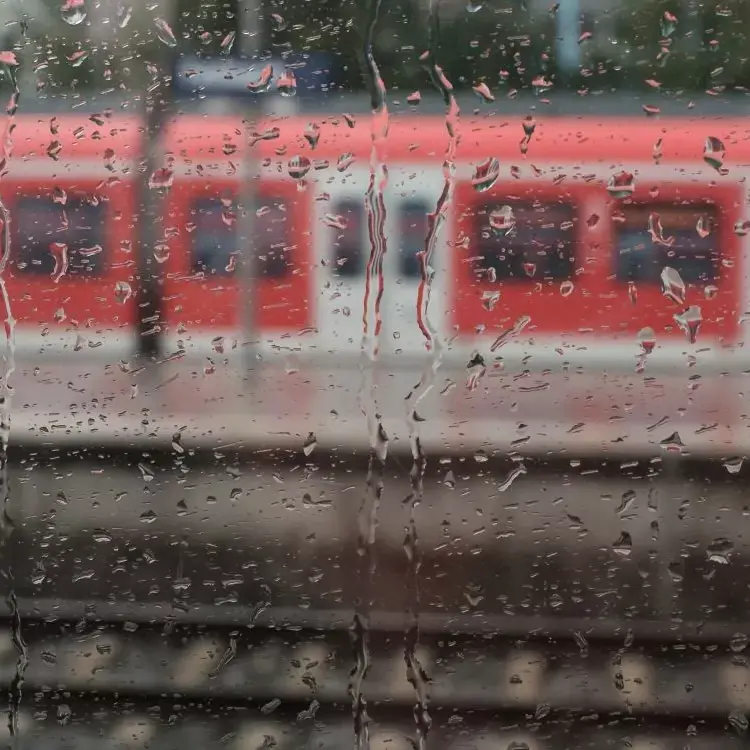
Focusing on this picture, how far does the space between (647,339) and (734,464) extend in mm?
277

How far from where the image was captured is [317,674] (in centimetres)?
125

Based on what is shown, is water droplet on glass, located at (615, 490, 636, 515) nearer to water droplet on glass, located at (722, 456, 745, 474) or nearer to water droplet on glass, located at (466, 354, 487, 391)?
water droplet on glass, located at (722, 456, 745, 474)

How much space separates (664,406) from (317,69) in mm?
833

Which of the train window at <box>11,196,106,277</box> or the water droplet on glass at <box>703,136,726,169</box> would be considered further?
the train window at <box>11,196,106,277</box>

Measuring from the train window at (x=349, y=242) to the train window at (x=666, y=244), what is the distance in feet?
1.46

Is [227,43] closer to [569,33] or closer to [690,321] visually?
[569,33]

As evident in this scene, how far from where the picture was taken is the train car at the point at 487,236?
1.21m

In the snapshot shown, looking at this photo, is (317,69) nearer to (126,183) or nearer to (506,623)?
(126,183)

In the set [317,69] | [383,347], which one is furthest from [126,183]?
[383,347]

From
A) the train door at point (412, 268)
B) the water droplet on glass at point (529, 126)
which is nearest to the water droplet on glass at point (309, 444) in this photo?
the train door at point (412, 268)

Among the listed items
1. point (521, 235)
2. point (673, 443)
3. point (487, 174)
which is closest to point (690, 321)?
point (673, 443)

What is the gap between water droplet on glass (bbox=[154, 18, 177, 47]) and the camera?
1.24m

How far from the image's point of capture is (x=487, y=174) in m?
1.23

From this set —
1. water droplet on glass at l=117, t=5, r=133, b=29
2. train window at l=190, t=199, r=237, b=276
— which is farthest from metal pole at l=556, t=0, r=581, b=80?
water droplet on glass at l=117, t=5, r=133, b=29
